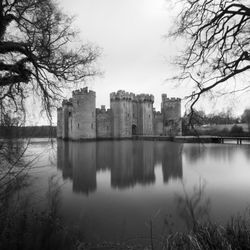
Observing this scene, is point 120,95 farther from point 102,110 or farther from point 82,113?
point 82,113

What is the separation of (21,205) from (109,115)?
1136 inches

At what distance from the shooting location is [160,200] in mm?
5148

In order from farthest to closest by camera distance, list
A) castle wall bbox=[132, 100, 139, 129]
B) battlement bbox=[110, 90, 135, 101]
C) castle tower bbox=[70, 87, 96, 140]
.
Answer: castle wall bbox=[132, 100, 139, 129], battlement bbox=[110, 90, 135, 101], castle tower bbox=[70, 87, 96, 140]

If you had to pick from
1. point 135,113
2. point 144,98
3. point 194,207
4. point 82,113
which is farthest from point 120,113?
point 194,207

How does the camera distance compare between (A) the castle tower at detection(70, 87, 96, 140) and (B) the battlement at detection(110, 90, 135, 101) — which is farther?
(B) the battlement at detection(110, 90, 135, 101)

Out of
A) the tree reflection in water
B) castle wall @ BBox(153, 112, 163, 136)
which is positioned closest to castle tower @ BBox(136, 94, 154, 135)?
castle wall @ BBox(153, 112, 163, 136)

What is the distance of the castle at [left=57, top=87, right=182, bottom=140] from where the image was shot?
2897 cm

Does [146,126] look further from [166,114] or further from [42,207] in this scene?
[42,207]

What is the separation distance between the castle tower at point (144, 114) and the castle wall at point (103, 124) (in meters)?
4.58

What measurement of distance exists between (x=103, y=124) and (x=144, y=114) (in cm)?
612

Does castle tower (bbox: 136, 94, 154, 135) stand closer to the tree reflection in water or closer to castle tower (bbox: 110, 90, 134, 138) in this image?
castle tower (bbox: 110, 90, 134, 138)

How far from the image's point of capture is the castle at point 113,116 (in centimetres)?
2897

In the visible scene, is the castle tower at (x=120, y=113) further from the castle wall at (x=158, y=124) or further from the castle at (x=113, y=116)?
the castle wall at (x=158, y=124)

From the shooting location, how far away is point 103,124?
32469 millimetres
